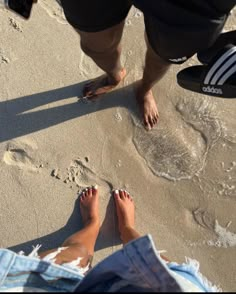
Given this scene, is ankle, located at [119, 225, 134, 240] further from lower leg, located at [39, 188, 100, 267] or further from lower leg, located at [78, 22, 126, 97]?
lower leg, located at [78, 22, 126, 97]

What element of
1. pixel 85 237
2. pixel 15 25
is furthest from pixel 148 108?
pixel 15 25

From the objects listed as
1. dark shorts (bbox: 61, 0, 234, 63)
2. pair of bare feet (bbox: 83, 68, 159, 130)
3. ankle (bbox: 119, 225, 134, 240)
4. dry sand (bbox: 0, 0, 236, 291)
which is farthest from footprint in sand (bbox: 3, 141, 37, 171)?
dark shorts (bbox: 61, 0, 234, 63)

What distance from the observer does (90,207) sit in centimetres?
188

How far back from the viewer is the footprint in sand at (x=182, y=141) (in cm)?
197

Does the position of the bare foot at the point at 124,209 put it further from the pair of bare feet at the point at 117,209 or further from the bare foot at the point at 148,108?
the bare foot at the point at 148,108

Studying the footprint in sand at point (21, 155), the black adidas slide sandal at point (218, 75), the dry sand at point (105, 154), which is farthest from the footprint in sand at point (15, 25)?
the black adidas slide sandal at point (218, 75)

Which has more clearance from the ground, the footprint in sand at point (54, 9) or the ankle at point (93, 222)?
the footprint in sand at point (54, 9)

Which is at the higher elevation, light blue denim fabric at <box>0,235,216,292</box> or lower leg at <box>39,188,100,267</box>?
light blue denim fabric at <box>0,235,216,292</box>

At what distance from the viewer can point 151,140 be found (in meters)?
2.02

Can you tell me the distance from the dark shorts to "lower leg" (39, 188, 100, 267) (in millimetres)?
745

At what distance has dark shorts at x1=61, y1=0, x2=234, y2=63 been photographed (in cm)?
116

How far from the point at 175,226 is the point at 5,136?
880 millimetres

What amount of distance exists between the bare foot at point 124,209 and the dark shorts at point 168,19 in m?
0.70

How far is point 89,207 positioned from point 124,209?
0.15 metres
